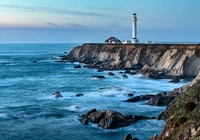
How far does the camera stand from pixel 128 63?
3046 inches

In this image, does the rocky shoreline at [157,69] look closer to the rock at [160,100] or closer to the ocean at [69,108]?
the rock at [160,100]

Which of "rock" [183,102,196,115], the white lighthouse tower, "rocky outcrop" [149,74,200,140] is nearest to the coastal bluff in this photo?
the white lighthouse tower

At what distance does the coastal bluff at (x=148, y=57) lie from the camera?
5975 cm

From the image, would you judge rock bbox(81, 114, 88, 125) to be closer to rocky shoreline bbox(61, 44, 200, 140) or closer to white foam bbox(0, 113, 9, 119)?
rocky shoreline bbox(61, 44, 200, 140)

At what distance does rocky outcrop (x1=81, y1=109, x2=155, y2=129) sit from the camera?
28.0 meters

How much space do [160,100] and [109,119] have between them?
9587mm

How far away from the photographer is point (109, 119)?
28375 millimetres

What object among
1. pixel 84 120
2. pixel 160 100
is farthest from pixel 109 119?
pixel 160 100

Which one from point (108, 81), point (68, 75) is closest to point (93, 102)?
point (108, 81)

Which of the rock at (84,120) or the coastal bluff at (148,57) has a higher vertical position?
the coastal bluff at (148,57)

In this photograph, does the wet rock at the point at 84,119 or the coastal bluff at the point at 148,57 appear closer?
the wet rock at the point at 84,119

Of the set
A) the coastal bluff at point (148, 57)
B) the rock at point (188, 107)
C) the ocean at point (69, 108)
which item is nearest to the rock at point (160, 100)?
the ocean at point (69, 108)

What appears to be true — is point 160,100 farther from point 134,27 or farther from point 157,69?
point 134,27

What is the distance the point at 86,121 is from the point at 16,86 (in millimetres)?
27385
